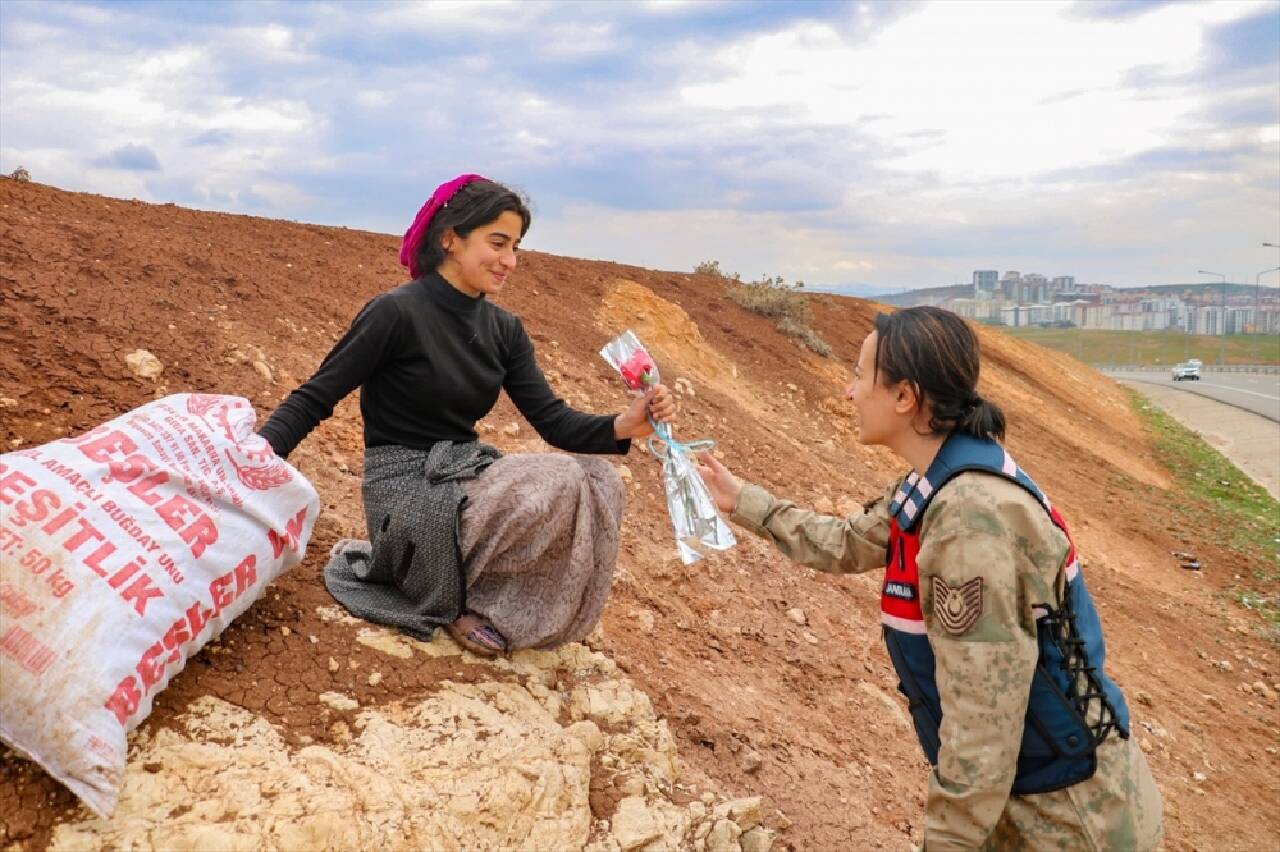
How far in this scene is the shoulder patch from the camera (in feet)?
6.16

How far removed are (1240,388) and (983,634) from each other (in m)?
45.8

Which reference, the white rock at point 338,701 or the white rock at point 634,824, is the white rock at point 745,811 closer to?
the white rock at point 634,824

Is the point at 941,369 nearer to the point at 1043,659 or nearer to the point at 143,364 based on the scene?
the point at 1043,659

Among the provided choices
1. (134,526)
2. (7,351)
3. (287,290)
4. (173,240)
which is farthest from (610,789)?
(173,240)

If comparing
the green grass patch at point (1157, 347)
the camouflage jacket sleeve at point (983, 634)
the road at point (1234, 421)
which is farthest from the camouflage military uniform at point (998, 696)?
the green grass patch at point (1157, 347)

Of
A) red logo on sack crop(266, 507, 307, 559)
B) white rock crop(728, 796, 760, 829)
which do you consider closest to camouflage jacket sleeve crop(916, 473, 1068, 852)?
white rock crop(728, 796, 760, 829)

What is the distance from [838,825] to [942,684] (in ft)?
4.99

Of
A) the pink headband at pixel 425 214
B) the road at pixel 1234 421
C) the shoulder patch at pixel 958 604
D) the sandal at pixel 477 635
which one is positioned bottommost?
the road at pixel 1234 421

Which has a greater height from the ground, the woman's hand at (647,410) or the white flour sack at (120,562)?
the woman's hand at (647,410)

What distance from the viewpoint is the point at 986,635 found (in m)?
1.88

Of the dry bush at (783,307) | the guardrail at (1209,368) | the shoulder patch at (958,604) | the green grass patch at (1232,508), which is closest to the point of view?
the shoulder patch at (958,604)

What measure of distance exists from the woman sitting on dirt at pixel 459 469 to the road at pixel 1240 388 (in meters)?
30.1

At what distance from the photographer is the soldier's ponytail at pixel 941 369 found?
2.12 metres

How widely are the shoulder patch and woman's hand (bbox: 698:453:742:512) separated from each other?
87 cm
